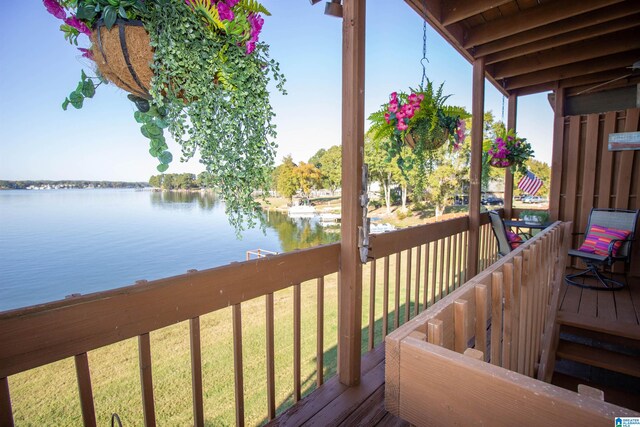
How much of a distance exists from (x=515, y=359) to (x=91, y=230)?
19.6 meters

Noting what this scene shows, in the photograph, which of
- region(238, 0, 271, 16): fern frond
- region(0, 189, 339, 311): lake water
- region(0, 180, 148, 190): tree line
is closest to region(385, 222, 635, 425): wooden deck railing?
region(238, 0, 271, 16): fern frond

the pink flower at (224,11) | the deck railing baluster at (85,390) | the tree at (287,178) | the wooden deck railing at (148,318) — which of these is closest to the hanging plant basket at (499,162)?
the tree at (287,178)

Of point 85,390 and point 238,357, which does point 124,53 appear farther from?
point 238,357

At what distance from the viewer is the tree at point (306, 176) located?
353 cm

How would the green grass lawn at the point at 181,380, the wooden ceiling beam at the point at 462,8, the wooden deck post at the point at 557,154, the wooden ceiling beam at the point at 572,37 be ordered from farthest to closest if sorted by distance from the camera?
1. the wooden deck post at the point at 557,154
2. the green grass lawn at the point at 181,380
3. the wooden ceiling beam at the point at 572,37
4. the wooden ceiling beam at the point at 462,8

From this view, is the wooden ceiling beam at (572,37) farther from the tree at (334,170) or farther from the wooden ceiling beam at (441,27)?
the tree at (334,170)

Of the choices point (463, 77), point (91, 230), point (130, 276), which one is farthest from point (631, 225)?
point (91, 230)

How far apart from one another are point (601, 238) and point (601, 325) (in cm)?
178

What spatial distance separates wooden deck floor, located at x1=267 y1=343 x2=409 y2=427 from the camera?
148 centimetres

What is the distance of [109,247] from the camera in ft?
57.2

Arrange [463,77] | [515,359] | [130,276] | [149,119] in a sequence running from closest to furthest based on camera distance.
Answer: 1. [149,119]
2. [515,359]
3. [463,77]
4. [130,276]

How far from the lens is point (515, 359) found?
1.39m

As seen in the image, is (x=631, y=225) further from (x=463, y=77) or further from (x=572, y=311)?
(x=463, y=77)

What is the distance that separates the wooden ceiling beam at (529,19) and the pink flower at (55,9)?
3233 mm
